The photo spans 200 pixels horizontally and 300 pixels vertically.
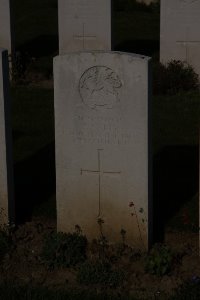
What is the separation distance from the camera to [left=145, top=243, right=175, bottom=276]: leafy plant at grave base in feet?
21.6

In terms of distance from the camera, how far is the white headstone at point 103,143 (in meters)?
6.78

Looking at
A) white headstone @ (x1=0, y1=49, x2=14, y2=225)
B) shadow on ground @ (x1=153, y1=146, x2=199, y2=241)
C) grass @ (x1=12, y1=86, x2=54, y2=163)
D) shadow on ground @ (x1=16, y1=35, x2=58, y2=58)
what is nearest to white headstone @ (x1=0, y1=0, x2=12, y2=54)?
grass @ (x1=12, y1=86, x2=54, y2=163)

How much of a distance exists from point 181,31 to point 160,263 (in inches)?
266

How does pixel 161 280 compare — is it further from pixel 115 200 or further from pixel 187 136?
pixel 187 136

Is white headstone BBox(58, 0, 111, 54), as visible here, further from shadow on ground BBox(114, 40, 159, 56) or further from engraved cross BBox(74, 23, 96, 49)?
shadow on ground BBox(114, 40, 159, 56)

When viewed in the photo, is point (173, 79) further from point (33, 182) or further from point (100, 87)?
point (100, 87)

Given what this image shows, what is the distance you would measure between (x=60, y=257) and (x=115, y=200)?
0.69 metres

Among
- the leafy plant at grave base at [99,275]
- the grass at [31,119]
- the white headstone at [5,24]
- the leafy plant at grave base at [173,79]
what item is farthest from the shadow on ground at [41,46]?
the leafy plant at grave base at [99,275]

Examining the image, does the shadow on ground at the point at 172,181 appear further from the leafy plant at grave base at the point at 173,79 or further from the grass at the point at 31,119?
the leafy plant at grave base at the point at 173,79

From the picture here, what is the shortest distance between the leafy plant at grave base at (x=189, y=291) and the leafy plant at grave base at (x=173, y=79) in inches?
246

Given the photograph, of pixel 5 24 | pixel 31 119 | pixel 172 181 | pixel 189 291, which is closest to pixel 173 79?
pixel 31 119

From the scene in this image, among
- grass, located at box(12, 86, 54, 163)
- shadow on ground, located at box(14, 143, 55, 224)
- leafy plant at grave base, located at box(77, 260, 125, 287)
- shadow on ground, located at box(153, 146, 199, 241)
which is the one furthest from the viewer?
grass, located at box(12, 86, 54, 163)

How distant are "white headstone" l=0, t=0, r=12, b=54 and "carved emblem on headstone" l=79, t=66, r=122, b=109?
6752mm

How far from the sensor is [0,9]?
43.9ft
